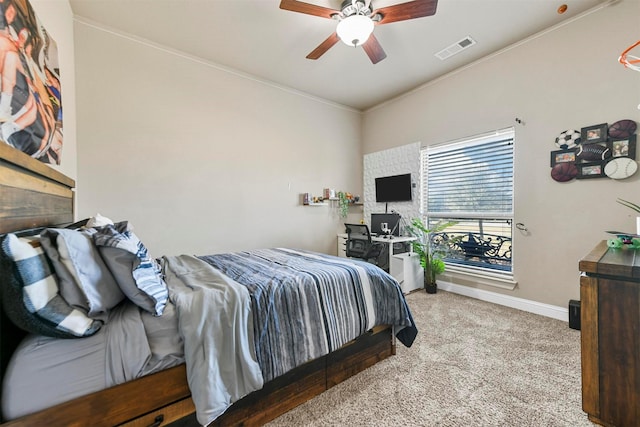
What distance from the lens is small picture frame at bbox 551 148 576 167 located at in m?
2.47

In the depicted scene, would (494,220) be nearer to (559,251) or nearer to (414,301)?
(559,251)

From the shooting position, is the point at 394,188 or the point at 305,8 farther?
the point at 394,188

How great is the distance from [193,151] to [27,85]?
5.98 ft

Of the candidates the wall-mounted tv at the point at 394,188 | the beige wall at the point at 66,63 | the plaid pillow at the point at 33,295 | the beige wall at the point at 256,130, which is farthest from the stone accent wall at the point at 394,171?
the beige wall at the point at 66,63

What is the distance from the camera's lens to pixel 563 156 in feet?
8.29

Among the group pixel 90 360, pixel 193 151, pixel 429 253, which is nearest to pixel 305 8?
pixel 193 151

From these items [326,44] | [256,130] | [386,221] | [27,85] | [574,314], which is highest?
[326,44]

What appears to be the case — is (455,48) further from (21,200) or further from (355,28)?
(21,200)

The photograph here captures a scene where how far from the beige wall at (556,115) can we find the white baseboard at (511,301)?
0.06 meters

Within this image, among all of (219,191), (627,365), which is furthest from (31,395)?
(219,191)

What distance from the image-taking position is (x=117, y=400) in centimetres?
96

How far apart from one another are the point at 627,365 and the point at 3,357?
7.42 ft

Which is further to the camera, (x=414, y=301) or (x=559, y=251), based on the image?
(x=414, y=301)

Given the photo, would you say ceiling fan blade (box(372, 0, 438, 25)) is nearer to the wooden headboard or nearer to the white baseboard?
the wooden headboard
